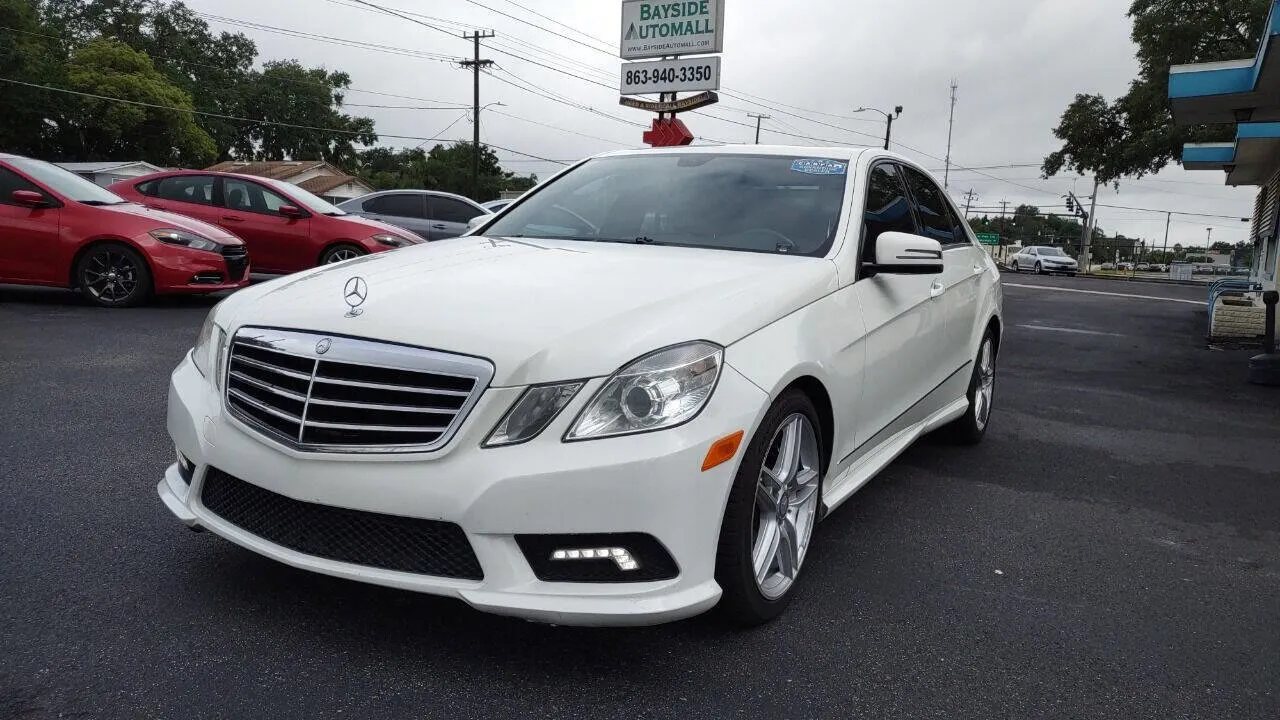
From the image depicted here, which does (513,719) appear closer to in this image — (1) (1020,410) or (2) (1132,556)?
(2) (1132,556)

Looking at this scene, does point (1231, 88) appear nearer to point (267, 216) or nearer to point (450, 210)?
point (450, 210)

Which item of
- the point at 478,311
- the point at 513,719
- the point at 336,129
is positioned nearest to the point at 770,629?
the point at 513,719

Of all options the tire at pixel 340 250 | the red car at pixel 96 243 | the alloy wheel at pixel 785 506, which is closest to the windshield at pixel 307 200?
the tire at pixel 340 250

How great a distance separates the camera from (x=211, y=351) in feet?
9.62

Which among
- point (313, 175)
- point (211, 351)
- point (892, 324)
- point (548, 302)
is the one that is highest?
point (313, 175)

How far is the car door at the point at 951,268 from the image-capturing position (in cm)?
461

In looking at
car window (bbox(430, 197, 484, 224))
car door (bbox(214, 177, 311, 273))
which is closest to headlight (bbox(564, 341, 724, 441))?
car door (bbox(214, 177, 311, 273))

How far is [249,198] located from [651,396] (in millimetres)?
10543

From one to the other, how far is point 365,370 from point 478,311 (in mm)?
351

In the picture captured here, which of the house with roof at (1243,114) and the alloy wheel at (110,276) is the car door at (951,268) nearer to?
the house with roof at (1243,114)

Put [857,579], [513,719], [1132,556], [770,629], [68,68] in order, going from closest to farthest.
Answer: [513,719], [770,629], [857,579], [1132,556], [68,68]

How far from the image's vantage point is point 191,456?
279cm

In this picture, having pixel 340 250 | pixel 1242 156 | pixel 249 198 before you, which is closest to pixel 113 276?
pixel 249 198

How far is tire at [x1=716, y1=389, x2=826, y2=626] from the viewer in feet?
8.58
